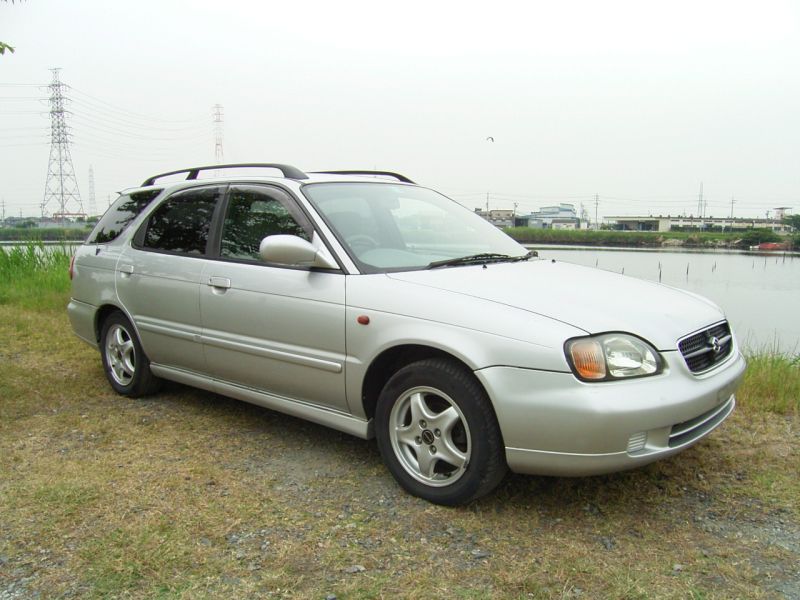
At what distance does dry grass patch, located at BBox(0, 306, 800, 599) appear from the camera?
98.9 inches

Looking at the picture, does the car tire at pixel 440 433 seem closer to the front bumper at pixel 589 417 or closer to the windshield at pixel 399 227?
the front bumper at pixel 589 417

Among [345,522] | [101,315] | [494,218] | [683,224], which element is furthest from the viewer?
[683,224]

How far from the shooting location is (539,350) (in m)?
2.75

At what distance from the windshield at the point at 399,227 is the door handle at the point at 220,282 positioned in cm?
75

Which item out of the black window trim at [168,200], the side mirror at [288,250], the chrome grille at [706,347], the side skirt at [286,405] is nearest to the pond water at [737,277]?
the chrome grille at [706,347]

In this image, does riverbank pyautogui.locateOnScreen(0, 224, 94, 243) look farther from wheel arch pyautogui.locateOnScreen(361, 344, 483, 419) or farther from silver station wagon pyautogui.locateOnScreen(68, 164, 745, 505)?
wheel arch pyautogui.locateOnScreen(361, 344, 483, 419)

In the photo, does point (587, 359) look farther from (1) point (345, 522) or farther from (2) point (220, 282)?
(2) point (220, 282)

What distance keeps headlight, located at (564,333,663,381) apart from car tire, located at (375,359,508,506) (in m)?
0.46

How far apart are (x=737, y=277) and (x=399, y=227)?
14217mm

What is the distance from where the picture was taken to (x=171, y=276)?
14.5 feet

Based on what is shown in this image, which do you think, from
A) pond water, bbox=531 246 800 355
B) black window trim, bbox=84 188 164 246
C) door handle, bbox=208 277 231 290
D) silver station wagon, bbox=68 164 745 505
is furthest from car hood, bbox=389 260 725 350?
pond water, bbox=531 246 800 355

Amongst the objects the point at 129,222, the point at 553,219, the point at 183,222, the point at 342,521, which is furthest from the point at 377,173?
the point at 553,219

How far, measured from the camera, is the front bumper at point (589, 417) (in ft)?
8.84

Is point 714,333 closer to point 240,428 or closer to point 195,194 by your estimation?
point 240,428
